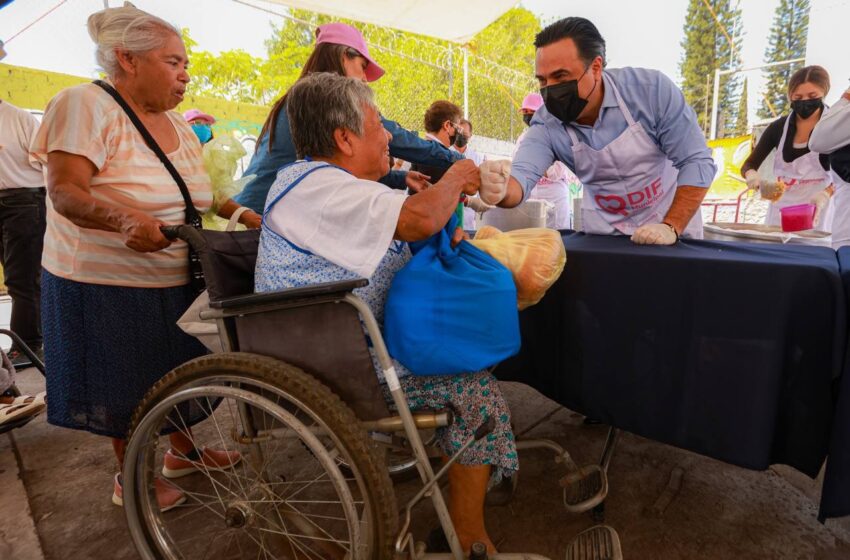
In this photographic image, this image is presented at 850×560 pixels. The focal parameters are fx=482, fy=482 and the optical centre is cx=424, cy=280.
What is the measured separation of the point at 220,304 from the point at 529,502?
4.26 ft

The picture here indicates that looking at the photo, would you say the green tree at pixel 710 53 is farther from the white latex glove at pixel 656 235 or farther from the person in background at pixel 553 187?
the white latex glove at pixel 656 235

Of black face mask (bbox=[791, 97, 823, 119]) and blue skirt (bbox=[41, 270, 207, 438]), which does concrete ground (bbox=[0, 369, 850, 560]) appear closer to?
blue skirt (bbox=[41, 270, 207, 438])

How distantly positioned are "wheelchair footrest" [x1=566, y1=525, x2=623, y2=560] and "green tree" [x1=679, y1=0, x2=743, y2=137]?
136 ft

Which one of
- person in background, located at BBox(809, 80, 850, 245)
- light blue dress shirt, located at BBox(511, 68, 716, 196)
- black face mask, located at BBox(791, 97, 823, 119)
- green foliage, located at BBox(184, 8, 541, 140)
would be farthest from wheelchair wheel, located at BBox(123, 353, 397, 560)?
green foliage, located at BBox(184, 8, 541, 140)

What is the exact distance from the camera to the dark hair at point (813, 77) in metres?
2.80

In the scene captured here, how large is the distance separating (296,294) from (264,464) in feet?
1.74

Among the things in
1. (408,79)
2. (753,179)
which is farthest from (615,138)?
(408,79)

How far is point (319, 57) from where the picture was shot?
197 cm

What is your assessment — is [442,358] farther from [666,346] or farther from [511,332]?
[666,346]

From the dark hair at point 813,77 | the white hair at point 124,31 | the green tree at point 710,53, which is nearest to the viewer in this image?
the white hair at point 124,31

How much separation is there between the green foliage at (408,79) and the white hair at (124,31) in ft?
24.7

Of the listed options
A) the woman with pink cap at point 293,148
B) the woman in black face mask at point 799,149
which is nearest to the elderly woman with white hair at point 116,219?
the woman with pink cap at point 293,148

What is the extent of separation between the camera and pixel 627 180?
190 centimetres

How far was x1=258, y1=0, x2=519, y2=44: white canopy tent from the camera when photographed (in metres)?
5.69
